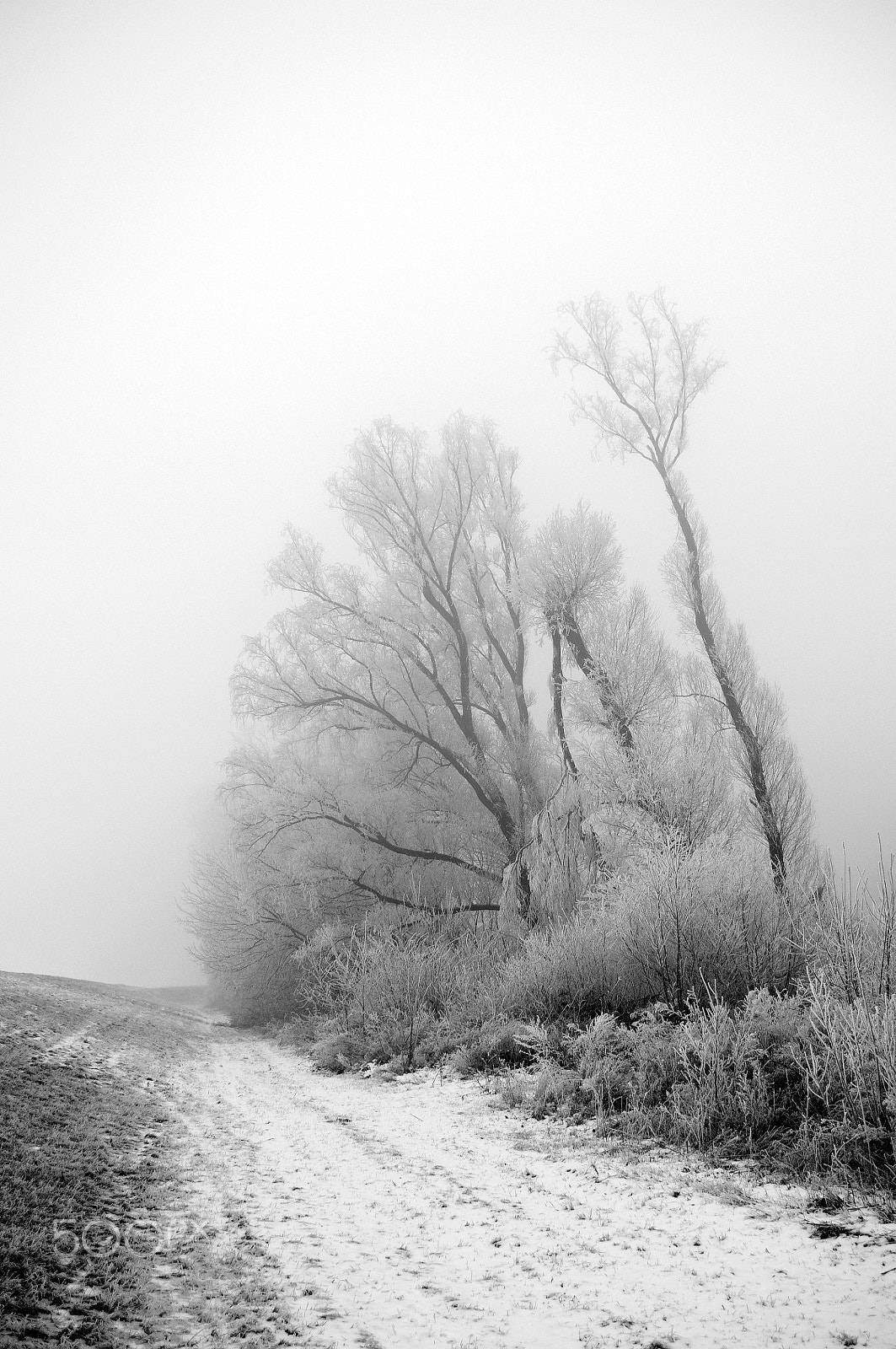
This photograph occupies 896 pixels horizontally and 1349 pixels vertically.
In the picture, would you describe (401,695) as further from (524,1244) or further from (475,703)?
(524,1244)

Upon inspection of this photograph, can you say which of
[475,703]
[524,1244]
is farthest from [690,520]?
[524,1244]

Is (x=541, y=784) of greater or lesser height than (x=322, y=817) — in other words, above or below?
above

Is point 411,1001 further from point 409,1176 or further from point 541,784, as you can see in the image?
point 541,784

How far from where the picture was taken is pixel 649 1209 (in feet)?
10.1

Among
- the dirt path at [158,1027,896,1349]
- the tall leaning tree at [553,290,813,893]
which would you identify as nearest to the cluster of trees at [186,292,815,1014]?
the tall leaning tree at [553,290,813,893]

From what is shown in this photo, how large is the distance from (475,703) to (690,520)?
7126 millimetres

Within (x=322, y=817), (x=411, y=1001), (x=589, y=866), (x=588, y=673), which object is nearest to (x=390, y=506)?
(x=588, y=673)

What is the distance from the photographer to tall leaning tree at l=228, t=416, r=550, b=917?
1499 cm

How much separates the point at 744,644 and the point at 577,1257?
1436 cm

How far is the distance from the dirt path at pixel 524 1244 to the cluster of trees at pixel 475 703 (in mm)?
7856

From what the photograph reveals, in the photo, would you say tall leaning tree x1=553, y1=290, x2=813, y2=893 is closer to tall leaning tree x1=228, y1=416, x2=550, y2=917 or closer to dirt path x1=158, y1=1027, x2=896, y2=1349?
tall leaning tree x1=228, y1=416, x2=550, y2=917

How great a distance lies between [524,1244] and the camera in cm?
280

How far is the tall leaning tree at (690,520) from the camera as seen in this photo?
559 inches

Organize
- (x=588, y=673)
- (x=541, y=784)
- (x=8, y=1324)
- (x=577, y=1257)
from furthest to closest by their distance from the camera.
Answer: (x=541, y=784)
(x=588, y=673)
(x=577, y=1257)
(x=8, y=1324)
